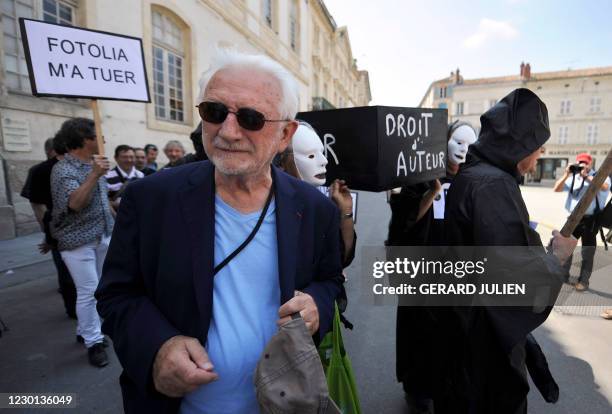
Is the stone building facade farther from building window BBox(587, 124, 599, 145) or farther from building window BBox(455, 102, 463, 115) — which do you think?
building window BBox(455, 102, 463, 115)

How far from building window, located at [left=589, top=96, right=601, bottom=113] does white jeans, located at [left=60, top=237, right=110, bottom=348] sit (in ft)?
163

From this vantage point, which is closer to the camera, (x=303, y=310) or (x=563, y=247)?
(x=303, y=310)

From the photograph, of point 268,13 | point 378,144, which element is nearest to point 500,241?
point 378,144

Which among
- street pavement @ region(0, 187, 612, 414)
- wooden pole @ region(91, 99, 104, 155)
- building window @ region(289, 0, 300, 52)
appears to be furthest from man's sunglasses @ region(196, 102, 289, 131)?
building window @ region(289, 0, 300, 52)

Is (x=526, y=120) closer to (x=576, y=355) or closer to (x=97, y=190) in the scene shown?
(x=576, y=355)

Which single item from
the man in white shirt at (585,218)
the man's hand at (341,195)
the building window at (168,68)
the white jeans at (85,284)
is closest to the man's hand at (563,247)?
the man's hand at (341,195)

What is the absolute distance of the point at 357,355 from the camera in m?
3.08

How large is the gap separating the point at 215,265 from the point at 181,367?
1.10 feet

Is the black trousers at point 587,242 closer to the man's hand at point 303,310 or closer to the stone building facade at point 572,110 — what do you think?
the man's hand at point 303,310

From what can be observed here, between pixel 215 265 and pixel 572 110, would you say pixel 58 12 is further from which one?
pixel 572 110

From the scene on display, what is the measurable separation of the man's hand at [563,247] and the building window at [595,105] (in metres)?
48.6

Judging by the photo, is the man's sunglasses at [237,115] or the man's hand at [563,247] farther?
the man's hand at [563,247]

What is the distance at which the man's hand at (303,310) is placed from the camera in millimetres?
1145

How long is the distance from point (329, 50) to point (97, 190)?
32176mm
